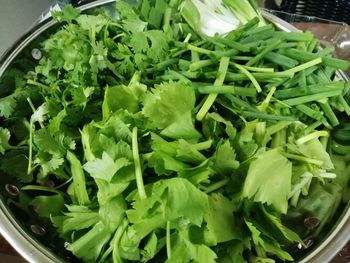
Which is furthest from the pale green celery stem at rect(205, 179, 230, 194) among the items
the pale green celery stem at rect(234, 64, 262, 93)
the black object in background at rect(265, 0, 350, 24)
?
the black object in background at rect(265, 0, 350, 24)

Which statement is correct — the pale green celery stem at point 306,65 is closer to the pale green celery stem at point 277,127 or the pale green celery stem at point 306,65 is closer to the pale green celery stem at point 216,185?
the pale green celery stem at point 277,127

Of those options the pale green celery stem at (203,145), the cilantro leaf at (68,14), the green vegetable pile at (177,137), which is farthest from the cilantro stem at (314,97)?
the cilantro leaf at (68,14)

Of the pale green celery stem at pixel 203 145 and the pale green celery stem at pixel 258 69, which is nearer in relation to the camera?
the pale green celery stem at pixel 203 145

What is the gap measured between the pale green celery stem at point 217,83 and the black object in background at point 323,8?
0.73 m

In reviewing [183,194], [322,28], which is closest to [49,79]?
[183,194]

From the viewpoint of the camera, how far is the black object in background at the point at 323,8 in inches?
59.6

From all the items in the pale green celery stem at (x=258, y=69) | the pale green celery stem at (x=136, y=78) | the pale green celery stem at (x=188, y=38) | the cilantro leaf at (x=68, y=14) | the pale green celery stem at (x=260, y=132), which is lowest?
the pale green celery stem at (x=260, y=132)

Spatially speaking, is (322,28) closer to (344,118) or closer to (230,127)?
(344,118)

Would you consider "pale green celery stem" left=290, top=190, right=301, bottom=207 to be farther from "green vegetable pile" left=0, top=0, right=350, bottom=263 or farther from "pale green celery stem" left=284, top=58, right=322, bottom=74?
"pale green celery stem" left=284, top=58, right=322, bottom=74

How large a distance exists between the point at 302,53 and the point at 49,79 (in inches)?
20.6

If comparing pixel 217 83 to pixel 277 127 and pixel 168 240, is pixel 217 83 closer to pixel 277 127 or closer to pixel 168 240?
pixel 277 127

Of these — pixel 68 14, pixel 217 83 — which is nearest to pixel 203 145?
pixel 217 83

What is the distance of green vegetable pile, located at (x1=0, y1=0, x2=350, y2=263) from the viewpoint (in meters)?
0.74

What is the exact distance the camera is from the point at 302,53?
97cm
